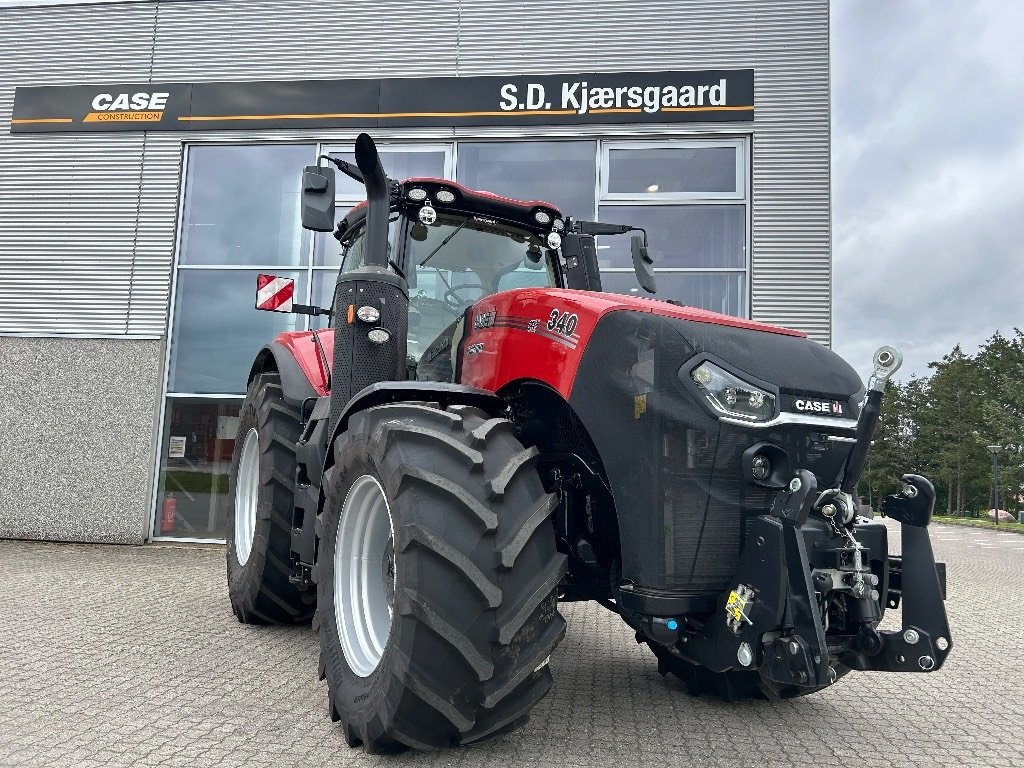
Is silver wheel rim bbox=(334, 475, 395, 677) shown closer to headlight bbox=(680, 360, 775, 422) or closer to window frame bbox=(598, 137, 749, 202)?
headlight bbox=(680, 360, 775, 422)

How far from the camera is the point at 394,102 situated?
9.17m

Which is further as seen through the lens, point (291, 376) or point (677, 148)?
point (677, 148)

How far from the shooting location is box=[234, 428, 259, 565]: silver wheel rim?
543 cm

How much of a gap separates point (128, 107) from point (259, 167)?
1798 millimetres

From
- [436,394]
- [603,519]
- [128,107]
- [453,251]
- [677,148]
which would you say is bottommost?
[603,519]

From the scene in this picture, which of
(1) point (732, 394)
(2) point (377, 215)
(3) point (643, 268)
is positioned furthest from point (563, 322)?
(3) point (643, 268)

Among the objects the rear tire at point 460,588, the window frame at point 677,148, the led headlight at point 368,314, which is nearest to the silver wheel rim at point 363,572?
the rear tire at point 460,588

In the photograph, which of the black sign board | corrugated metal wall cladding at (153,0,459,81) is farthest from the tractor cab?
corrugated metal wall cladding at (153,0,459,81)

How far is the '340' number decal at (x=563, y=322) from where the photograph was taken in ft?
9.73

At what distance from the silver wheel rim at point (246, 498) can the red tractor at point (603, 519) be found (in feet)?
7.37

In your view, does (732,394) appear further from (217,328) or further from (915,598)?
(217,328)

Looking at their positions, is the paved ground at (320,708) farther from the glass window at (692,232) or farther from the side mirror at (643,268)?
the glass window at (692,232)

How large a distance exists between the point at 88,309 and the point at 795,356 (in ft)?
29.6

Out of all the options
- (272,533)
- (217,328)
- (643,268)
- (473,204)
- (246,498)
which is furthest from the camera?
(217,328)
